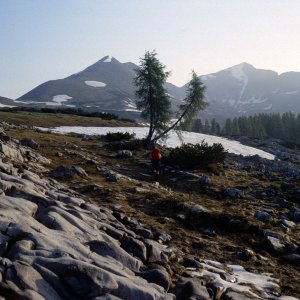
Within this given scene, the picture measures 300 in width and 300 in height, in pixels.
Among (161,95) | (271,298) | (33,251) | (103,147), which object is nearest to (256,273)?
(271,298)

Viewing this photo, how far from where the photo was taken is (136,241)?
34.4 feet

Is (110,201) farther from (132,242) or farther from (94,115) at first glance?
(94,115)

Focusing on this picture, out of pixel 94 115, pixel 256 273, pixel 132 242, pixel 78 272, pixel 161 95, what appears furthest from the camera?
pixel 94 115

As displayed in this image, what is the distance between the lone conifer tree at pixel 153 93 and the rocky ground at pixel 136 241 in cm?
1844

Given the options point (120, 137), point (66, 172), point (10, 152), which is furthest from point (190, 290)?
point (120, 137)

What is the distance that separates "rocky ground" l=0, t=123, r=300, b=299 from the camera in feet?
24.7

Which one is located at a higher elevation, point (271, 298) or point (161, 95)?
point (161, 95)

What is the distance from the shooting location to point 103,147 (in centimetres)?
3466

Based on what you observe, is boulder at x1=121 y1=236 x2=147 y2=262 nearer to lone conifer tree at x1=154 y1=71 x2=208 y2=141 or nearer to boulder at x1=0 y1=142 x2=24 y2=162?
boulder at x1=0 y1=142 x2=24 y2=162

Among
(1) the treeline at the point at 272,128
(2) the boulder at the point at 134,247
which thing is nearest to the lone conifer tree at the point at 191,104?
(2) the boulder at the point at 134,247

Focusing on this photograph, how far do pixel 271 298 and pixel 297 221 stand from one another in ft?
27.7

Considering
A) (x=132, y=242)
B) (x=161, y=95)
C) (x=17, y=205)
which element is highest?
(x=161, y=95)

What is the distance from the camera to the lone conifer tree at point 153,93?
127 ft

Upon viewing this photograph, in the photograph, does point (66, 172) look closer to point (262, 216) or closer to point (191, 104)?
point (262, 216)
